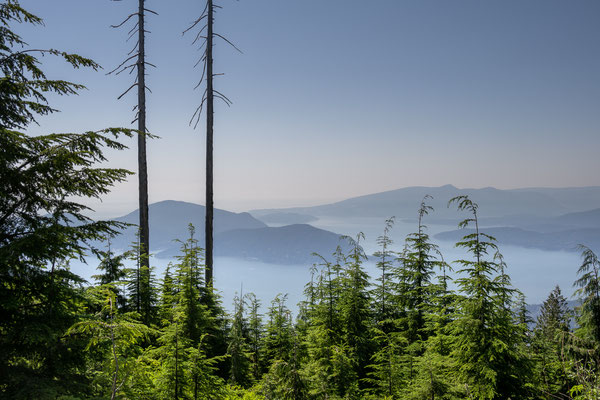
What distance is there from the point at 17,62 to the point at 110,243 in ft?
19.9

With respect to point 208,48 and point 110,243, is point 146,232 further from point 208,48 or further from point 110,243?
point 208,48

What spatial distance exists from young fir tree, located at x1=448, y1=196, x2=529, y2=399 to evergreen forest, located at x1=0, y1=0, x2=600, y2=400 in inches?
1.1

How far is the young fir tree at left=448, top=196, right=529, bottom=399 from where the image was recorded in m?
6.18

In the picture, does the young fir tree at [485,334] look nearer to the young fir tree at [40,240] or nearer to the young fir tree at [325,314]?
the young fir tree at [325,314]

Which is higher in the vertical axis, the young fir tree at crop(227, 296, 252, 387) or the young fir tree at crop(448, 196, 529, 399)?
the young fir tree at crop(448, 196, 529, 399)

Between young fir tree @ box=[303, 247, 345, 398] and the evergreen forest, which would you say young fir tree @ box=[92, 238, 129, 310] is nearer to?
the evergreen forest

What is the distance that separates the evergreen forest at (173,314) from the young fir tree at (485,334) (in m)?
0.03

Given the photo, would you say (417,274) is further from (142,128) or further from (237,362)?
(142,128)

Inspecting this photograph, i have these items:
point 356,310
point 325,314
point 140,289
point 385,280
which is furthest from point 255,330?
point 385,280

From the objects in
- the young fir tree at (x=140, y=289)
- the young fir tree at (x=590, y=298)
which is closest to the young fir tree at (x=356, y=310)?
the young fir tree at (x=140, y=289)

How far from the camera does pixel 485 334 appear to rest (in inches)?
249

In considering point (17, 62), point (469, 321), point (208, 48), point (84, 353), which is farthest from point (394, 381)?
point (208, 48)

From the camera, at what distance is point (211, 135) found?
1286cm

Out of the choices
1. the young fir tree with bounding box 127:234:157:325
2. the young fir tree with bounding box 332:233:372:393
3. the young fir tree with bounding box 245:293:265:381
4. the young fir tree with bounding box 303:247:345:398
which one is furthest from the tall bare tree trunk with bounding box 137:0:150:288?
the young fir tree with bounding box 332:233:372:393
